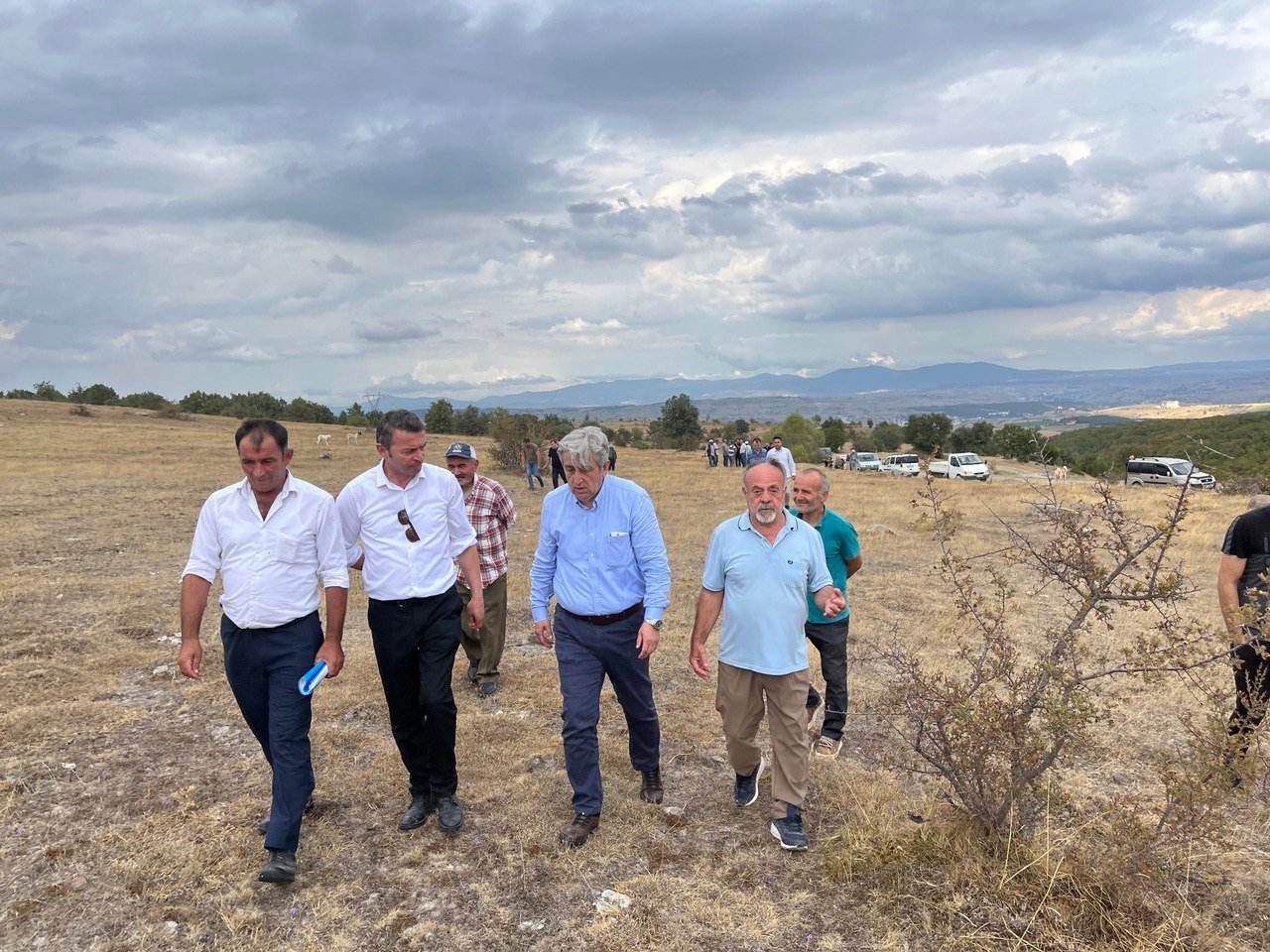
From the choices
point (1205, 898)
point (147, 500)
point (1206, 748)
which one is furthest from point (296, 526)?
point (147, 500)

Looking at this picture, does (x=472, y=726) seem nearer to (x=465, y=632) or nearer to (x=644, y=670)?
(x=465, y=632)

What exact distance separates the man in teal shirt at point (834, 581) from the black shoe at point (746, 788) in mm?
736

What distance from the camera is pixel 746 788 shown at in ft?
13.9

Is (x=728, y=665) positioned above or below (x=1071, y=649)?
below

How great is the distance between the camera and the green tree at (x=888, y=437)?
8786cm

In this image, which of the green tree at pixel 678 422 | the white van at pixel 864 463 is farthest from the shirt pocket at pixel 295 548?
the green tree at pixel 678 422

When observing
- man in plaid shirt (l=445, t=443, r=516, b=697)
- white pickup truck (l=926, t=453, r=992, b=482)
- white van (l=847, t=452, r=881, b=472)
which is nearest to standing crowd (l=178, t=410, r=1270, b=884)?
man in plaid shirt (l=445, t=443, r=516, b=697)

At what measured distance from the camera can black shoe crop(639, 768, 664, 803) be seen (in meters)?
4.28

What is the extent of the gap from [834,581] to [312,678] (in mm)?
3118

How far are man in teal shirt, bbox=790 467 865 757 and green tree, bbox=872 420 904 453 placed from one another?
84.2 metres

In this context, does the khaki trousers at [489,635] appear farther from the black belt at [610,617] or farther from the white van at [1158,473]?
the white van at [1158,473]

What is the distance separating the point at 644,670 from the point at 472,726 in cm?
195

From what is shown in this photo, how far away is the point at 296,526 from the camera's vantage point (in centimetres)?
354

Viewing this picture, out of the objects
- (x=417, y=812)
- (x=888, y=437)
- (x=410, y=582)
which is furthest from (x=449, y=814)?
(x=888, y=437)
